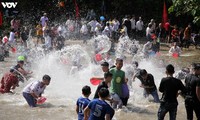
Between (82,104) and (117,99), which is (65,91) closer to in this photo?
(117,99)

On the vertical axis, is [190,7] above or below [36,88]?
above

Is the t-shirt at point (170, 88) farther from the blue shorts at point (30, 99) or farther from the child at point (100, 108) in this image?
the blue shorts at point (30, 99)

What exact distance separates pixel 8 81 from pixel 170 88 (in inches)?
240

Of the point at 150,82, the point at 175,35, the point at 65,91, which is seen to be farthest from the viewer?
the point at 175,35

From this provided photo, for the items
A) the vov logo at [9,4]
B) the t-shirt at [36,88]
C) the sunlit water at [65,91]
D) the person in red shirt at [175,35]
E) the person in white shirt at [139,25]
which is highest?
the vov logo at [9,4]

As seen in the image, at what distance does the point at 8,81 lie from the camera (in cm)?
1241

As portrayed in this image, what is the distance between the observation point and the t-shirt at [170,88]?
799 centimetres

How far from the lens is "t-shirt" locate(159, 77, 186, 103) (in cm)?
799

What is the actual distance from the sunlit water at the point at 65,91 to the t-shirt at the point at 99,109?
11.0 ft

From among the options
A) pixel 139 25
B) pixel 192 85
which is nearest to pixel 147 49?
pixel 139 25

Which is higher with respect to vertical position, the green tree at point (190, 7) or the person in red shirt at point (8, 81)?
the green tree at point (190, 7)

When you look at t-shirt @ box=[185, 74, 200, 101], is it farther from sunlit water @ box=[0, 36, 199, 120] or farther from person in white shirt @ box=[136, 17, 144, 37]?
person in white shirt @ box=[136, 17, 144, 37]

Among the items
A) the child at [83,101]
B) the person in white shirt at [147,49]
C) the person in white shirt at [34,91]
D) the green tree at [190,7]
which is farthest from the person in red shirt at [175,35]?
the child at [83,101]

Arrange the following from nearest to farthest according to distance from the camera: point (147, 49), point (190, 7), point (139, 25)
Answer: point (190, 7) < point (147, 49) < point (139, 25)
